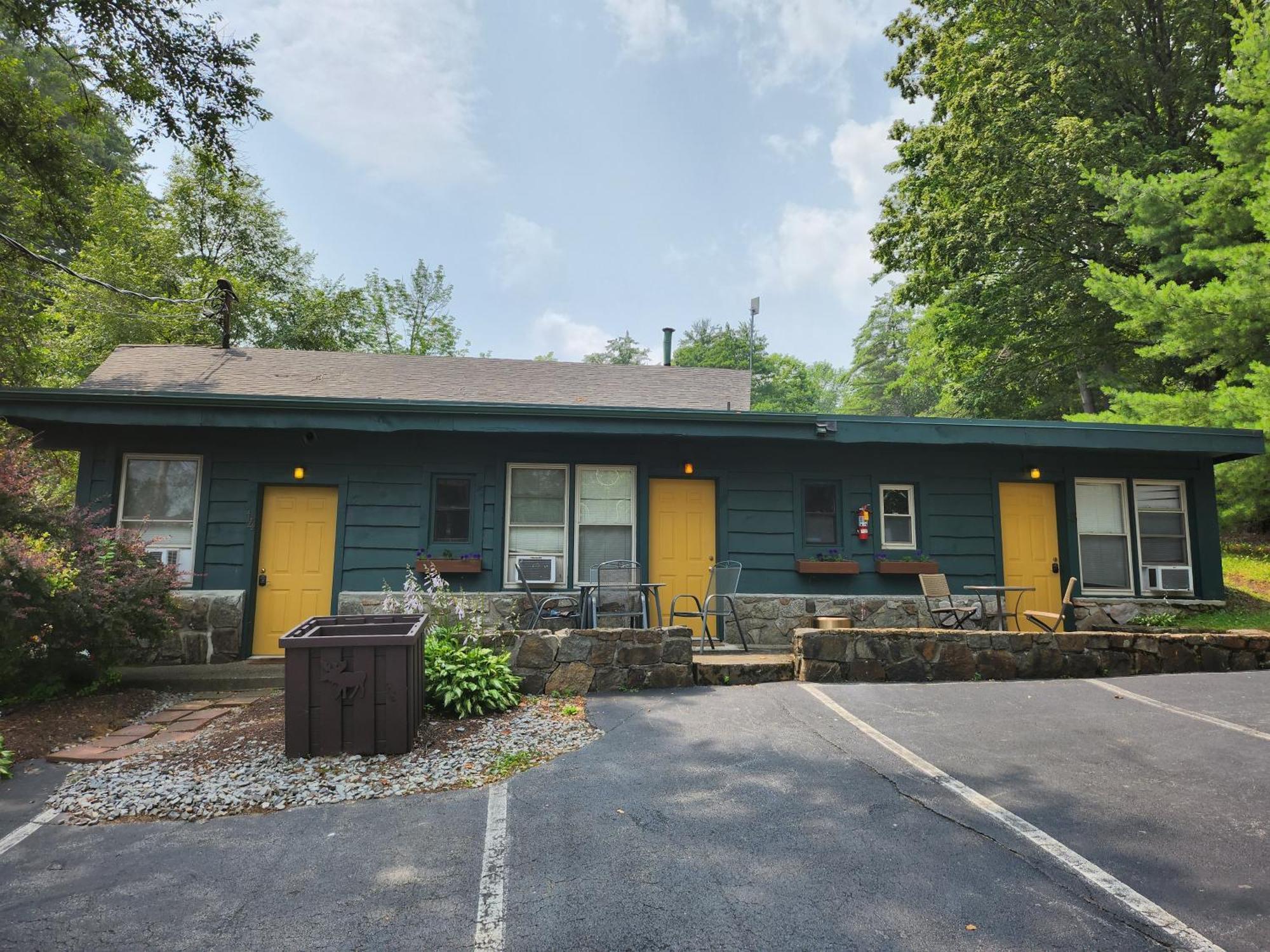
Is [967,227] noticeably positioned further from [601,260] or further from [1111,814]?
[1111,814]

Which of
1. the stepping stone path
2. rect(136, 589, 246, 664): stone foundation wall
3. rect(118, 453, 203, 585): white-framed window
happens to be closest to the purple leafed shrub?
the stepping stone path

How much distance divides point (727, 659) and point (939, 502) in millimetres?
3819

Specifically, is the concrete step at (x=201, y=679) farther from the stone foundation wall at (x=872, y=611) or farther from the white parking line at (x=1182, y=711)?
the white parking line at (x=1182, y=711)

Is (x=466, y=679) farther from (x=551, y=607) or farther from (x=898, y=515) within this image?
(x=898, y=515)

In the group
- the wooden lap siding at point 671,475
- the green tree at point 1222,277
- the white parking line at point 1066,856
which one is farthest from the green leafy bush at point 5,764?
the green tree at point 1222,277

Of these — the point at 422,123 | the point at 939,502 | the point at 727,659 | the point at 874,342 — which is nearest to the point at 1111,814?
the point at 727,659

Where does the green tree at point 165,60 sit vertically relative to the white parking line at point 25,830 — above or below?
above

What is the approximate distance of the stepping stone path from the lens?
407 centimetres

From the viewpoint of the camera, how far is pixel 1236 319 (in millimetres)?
9188

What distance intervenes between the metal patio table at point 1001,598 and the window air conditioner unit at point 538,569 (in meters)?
4.51

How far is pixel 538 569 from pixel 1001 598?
5.00 m

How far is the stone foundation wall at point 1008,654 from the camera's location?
226 inches

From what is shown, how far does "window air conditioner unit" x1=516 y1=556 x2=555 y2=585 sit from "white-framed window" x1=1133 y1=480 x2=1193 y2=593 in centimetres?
720

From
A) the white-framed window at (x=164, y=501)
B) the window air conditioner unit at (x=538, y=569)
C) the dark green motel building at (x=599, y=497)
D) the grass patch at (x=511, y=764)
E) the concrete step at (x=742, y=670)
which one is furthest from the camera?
the window air conditioner unit at (x=538, y=569)
